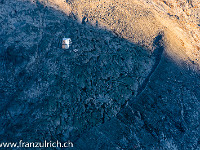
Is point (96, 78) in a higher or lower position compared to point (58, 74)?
higher

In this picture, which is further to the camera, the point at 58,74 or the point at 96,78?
the point at 96,78

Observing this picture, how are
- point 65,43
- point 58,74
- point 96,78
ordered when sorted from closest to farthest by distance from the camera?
point 58,74
point 96,78
point 65,43

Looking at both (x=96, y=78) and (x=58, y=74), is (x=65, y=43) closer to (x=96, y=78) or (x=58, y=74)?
(x=58, y=74)

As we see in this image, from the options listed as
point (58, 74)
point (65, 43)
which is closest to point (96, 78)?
point (58, 74)

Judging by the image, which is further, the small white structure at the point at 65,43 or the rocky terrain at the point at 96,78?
the small white structure at the point at 65,43

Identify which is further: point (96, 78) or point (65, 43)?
point (65, 43)

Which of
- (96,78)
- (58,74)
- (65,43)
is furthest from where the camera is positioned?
(65,43)

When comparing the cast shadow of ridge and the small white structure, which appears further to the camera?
the small white structure

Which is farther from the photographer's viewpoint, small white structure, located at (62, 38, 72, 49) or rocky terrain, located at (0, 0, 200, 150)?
small white structure, located at (62, 38, 72, 49)

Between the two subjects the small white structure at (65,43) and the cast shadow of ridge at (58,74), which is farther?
the small white structure at (65,43)

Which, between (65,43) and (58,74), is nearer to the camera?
(58,74)
